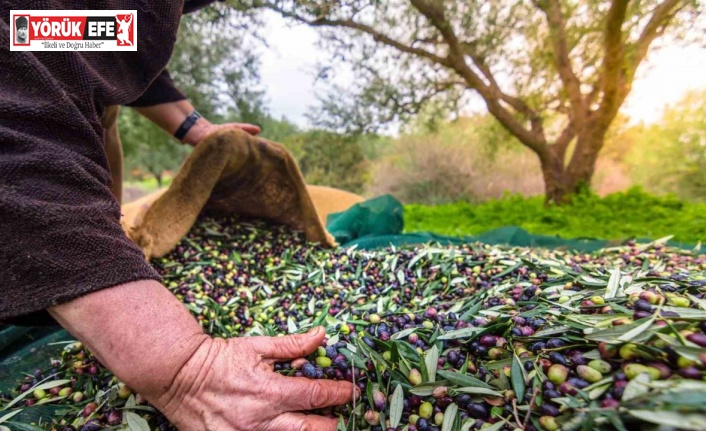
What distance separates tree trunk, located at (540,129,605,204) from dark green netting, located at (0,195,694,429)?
5.52 ft

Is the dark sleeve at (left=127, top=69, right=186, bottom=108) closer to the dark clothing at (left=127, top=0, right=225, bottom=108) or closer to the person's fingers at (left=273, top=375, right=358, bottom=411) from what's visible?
the dark clothing at (left=127, top=0, right=225, bottom=108)

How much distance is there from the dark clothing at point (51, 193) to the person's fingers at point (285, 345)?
266 millimetres

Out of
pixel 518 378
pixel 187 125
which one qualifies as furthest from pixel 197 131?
pixel 518 378

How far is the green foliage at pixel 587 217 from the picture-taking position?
2531 millimetres

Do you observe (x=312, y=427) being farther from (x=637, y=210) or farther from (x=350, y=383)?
(x=637, y=210)

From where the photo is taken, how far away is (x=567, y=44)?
3.56 metres

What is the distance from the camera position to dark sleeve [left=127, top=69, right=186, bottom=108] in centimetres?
168

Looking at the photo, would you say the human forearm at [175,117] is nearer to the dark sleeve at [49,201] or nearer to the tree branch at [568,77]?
the dark sleeve at [49,201]

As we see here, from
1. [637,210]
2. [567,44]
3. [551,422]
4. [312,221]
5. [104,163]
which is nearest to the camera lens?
[551,422]

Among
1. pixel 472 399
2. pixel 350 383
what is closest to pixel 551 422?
pixel 472 399

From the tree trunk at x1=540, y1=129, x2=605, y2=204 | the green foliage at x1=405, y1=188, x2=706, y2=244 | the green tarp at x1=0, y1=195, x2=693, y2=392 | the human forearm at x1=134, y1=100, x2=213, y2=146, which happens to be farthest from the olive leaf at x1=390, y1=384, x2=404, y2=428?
the tree trunk at x1=540, y1=129, x2=605, y2=204

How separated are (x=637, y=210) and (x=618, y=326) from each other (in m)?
3.02

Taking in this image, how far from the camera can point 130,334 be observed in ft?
2.13

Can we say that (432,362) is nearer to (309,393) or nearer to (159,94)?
(309,393)
